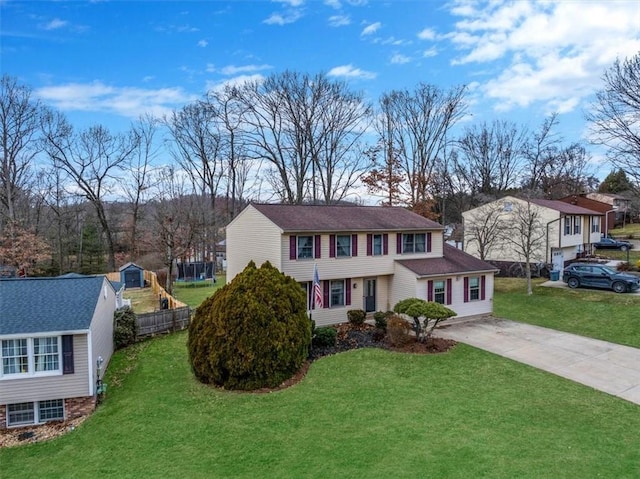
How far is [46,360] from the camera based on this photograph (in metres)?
11.1

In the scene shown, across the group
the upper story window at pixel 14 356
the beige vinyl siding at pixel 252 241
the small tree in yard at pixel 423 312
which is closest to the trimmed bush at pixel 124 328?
the upper story window at pixel 14 356

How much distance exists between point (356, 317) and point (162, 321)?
868cm

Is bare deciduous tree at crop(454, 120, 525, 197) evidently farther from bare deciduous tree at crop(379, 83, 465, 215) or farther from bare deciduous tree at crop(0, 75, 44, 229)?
bare deciduous tree at crop(0, 75, 44, 229)

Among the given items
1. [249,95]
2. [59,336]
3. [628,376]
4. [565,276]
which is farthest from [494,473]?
[249,95]

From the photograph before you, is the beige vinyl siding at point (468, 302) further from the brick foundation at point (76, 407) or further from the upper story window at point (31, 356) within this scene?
the upper story window at point (31, 356)

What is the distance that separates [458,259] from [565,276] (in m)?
8.81

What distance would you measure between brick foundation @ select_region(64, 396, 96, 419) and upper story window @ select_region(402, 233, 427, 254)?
47.3 ft

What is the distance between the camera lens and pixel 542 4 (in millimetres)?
14672

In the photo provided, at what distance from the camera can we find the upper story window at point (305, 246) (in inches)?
675

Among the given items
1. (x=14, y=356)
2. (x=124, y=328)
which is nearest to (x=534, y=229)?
(x=124, y=328)

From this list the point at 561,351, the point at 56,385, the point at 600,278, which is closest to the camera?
the point at 56,385

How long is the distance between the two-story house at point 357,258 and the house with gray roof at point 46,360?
768 cm

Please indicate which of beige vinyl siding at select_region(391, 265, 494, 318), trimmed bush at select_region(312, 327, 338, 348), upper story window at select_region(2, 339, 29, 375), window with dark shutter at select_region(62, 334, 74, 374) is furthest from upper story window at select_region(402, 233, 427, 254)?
upper story window at select_region(2, 339, 29, 375)

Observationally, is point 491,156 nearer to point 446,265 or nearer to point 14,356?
point 446,265
